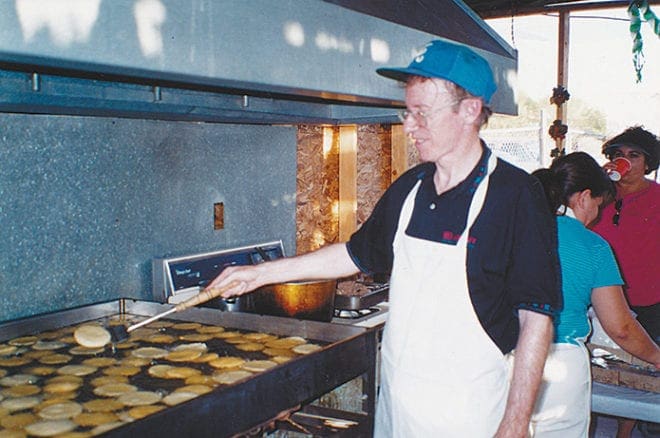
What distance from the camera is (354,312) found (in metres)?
2.86

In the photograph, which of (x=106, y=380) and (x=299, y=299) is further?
(x=299, y=299)

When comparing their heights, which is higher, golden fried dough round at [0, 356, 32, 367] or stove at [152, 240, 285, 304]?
stove at [152, 240, 285, 304]

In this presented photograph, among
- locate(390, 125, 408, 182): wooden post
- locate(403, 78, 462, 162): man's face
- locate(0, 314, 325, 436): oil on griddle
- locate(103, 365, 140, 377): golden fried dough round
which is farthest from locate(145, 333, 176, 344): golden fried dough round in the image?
locate(390, 125, 408, 182): wooden post

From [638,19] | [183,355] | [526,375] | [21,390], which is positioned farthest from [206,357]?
[638,19]

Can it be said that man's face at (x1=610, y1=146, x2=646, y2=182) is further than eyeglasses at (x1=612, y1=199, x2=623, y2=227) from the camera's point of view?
No

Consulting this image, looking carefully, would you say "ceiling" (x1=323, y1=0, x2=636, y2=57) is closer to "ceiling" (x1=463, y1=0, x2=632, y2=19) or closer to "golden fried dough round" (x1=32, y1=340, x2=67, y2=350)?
"golden fried dough round" (x1=32, y1=340, x2=67, y2=350)

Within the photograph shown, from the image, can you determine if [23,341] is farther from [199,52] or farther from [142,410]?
[199,52]

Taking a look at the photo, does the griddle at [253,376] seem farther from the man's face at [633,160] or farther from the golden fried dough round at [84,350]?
the man's face at [633,160]

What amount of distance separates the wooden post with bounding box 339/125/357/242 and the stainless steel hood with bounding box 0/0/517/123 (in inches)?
51.6

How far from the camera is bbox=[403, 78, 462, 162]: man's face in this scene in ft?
5.76

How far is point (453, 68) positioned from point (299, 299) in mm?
1003

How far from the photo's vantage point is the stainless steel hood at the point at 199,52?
1085 mm

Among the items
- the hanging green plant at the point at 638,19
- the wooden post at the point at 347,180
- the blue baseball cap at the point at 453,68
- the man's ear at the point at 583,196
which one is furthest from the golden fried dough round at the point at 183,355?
the hanging green plant at the point at 638,19

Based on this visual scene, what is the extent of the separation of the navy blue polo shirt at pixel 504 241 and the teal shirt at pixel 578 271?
1.88 ft
